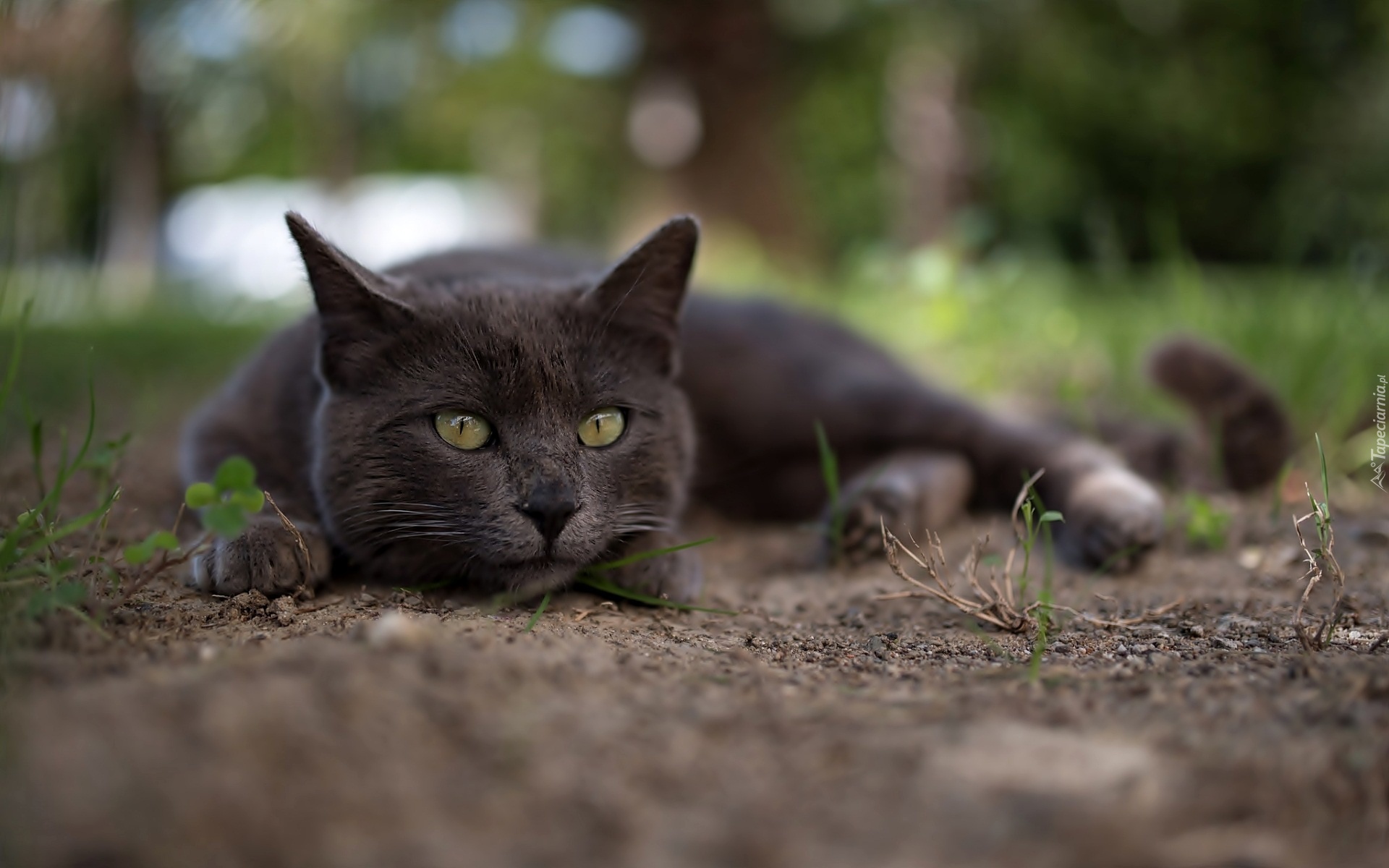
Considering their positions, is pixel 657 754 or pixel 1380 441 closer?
pixel 657 754

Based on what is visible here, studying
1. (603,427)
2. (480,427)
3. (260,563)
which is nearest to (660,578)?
(603,427)

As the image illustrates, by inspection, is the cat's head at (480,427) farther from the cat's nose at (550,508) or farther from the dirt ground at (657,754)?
the dirt ground at (657,754)

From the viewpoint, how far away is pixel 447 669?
3.57ft

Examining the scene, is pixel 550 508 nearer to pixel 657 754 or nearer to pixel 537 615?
pixel 537 615

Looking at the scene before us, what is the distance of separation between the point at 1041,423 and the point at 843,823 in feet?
7.51

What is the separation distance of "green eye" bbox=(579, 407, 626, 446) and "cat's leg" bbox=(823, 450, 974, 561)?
56 cm

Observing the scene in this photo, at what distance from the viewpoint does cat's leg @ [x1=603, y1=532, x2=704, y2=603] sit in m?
1.89

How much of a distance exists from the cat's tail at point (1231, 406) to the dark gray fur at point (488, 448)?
15.0 inches


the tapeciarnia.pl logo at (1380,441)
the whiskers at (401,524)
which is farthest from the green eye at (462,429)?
the tapeciarnia.pl logo at (1380,441)

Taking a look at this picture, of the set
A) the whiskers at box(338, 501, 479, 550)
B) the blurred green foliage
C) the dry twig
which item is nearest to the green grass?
the blurred green foliage

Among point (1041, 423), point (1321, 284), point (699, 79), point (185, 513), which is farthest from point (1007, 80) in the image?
point (185, 513)

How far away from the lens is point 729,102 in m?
7.88

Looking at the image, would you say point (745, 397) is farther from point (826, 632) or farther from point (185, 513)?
point (185, 513)

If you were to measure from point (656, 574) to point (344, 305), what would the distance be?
749 millimetres
